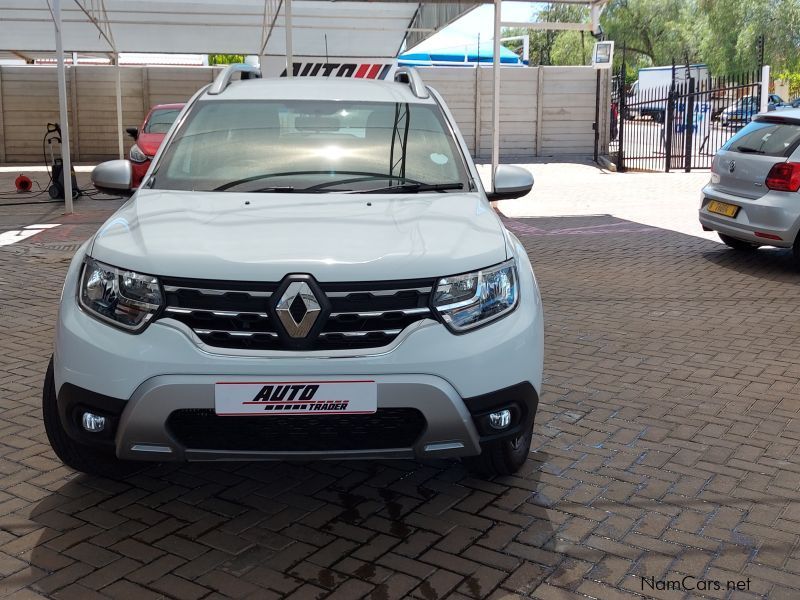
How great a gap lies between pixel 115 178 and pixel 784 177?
6.64m

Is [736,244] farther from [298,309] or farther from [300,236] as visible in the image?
[298,309]

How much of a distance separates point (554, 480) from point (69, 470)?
7.08ft

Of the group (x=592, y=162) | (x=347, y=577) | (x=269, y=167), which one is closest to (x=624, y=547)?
(x=347, y=577)

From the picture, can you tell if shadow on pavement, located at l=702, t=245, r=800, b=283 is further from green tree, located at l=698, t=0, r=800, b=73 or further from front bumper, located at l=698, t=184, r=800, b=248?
green tree, located at l=698, t=0, r=800, b=73

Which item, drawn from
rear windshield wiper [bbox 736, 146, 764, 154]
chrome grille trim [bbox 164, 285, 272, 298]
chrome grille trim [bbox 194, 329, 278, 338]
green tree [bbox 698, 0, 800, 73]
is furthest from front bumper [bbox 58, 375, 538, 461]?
green tree [bbox 698, 0, 800, 73]

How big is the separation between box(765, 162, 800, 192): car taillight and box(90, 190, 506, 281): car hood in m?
5.92

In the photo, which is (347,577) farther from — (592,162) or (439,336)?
Answer: (592,162)

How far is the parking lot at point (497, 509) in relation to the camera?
11.2 ft

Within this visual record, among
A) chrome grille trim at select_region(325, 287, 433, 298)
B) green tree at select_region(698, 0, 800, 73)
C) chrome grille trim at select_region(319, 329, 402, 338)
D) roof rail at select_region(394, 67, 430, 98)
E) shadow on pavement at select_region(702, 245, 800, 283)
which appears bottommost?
shadow on pavement at select_region(702, 245, 800, 283)

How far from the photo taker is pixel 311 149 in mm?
4773

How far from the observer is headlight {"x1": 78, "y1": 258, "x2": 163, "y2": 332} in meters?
3.50

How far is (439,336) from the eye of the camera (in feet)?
11.4

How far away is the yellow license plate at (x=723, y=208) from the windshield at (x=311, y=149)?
18.4 ft

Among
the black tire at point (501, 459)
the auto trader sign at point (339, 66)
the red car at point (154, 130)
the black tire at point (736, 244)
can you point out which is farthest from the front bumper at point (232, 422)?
the auto trader sign at point (339, 66)
